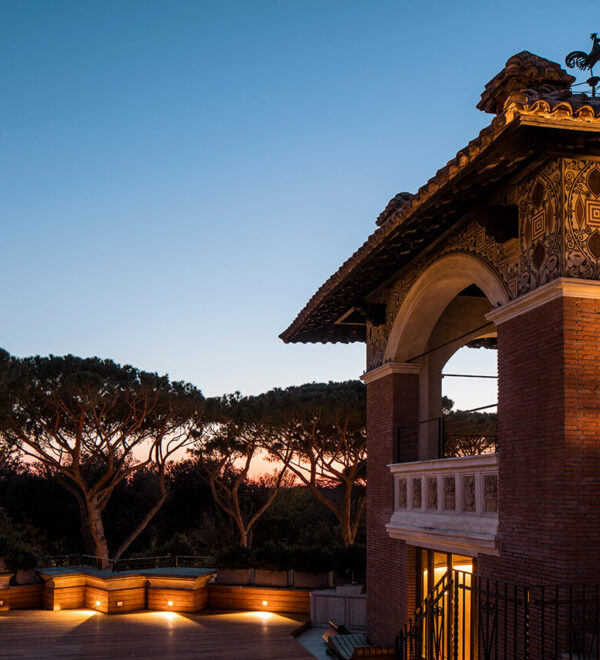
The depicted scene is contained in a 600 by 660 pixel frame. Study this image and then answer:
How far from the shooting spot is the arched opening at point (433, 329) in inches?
412

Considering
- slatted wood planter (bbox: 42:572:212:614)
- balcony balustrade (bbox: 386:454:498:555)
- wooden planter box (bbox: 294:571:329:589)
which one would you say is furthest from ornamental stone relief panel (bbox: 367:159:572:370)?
slatted wood planter (bbox: 42:572:212:614)

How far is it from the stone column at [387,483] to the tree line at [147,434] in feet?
39.8

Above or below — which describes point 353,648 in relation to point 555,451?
below

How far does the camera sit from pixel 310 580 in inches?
705

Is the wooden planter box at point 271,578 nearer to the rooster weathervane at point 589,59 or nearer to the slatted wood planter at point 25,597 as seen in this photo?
the slatted wood planter at point 25,597

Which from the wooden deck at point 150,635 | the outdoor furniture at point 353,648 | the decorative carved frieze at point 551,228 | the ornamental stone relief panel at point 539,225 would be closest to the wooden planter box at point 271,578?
the wooden deck at point 150,635

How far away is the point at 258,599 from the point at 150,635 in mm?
3567

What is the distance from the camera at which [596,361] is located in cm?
709

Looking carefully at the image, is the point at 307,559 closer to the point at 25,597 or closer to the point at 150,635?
the point at 150,635

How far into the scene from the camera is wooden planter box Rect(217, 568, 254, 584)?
18375 millimetres

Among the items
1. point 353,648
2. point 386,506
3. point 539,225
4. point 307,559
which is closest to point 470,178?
point 539,225

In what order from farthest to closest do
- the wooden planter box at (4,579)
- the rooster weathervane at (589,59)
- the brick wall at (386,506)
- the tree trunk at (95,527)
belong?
1. the tree trunk at (95,527)
2. the wooden planter box at (4,579)
3. the brick wall at (386,506)
4. the rooster weathervane at (589,59)

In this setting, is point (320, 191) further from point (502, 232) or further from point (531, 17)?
point (502, 232)

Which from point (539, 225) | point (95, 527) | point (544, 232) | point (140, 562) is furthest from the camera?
point (95, 527)
